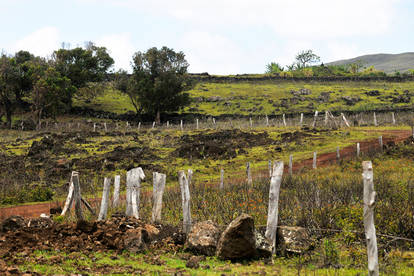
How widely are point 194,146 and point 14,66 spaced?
38.4 m

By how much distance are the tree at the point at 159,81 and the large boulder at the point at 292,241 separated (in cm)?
4959

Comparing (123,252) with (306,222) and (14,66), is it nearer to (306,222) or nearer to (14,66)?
(306,222)

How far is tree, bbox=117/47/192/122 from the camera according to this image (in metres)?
58.8

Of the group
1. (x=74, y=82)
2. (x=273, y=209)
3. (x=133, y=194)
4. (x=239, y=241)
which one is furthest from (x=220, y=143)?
(x=74, y=82)

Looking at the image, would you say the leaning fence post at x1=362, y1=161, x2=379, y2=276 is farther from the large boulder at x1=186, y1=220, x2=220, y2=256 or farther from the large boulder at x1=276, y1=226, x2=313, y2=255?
the large boulder at x1=186, y1=220, x2=220, y2=256

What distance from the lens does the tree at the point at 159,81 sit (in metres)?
58.8

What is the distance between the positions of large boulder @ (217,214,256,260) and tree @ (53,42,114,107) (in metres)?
56.5

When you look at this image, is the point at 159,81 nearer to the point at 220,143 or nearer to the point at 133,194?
the point at 220,143

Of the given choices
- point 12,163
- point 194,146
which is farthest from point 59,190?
point 194,146

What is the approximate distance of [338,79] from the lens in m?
87.5

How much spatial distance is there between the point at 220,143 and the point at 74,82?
127ft

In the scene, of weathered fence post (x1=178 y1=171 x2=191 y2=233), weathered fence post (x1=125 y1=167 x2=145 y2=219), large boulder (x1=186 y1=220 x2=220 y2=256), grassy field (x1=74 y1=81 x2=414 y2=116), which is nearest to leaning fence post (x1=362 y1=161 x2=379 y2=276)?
large boulder (x1=186 y1=220 x2=220 y2=256)

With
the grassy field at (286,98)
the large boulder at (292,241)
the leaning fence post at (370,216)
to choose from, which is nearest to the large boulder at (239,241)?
the large boulder at (292,241)

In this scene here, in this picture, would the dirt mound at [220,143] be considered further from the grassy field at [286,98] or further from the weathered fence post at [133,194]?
the grassy field at [286,98]
